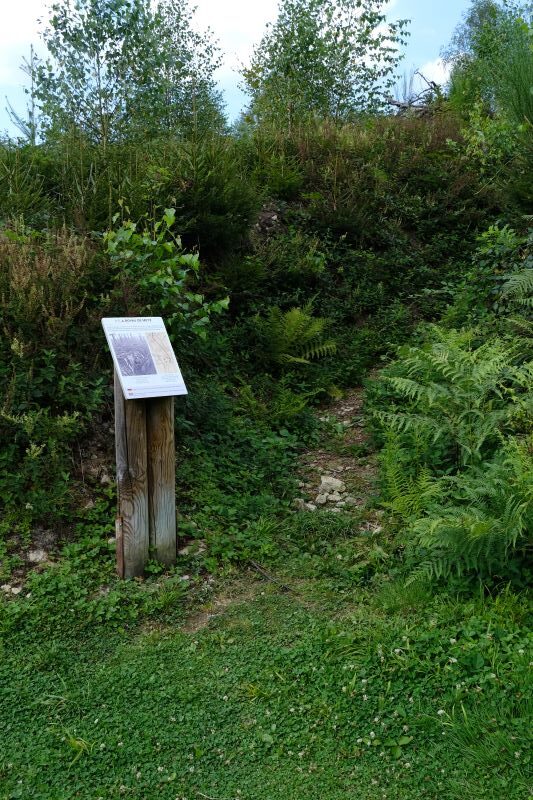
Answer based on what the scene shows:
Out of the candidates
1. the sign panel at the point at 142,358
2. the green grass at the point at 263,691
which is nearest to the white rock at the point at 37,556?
the green grass at the point at 263,691

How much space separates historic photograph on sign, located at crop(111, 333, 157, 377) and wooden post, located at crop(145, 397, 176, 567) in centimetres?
21

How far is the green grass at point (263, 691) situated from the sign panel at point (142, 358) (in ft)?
3.85

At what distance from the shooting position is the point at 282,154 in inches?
423

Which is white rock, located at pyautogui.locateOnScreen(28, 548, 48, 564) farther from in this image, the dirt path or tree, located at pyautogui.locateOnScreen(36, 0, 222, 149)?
tree, located at pyautogui.locateOnScreen(36, 0, 222, 149)

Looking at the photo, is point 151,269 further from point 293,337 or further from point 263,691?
point 263,691

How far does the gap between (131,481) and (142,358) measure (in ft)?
2.46

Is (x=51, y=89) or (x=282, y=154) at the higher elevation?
(x=51, y=89)

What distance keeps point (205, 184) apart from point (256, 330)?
1767 mm

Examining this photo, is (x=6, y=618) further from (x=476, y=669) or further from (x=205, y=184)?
(x=205, y=184)

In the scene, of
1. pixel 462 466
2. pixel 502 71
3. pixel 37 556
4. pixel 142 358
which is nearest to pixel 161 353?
pixel 142 358

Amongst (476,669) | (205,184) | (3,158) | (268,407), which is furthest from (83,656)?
(3,158)

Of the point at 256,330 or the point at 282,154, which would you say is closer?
the point at 256,330

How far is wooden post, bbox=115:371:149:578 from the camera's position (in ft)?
13.7

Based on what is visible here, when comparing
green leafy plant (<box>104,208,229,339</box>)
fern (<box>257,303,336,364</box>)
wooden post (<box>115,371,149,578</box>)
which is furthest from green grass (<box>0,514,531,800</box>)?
fern (<box>257,303,336,364</box>)
